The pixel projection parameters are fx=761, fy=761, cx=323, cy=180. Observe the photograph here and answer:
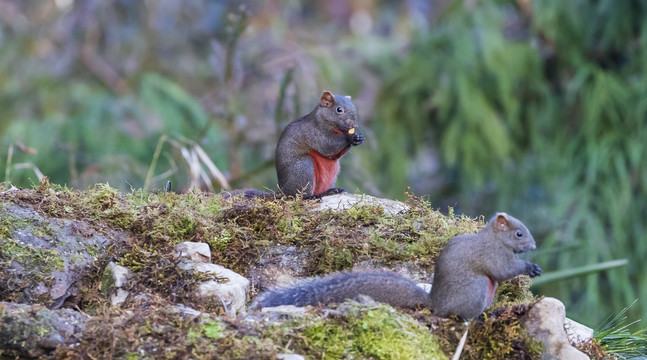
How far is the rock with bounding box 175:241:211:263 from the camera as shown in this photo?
3.57 metres

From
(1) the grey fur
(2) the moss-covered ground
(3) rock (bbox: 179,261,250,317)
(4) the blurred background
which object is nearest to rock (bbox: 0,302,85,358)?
(2) the moss-covered ground

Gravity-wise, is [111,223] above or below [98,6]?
below

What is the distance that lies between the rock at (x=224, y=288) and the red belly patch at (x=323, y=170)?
179cm

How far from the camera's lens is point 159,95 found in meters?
8.59

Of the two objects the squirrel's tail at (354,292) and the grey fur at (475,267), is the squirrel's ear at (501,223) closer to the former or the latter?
the grey fur at (475,267)

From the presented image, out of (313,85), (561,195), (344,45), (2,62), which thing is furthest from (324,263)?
(2,62)

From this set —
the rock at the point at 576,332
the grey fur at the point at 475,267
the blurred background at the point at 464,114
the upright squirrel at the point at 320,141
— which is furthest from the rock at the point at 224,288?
the blurred background at the point at 464,114

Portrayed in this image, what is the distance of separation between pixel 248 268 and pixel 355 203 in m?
0.80

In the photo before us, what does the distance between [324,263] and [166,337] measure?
4.03ft

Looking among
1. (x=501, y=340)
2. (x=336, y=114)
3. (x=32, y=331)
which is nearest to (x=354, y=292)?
(x=501, y=340)

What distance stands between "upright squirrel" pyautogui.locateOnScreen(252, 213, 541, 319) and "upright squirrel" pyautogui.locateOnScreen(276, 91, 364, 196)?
6.00 feet

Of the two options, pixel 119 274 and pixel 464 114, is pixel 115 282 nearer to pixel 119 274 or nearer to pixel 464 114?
pixel 119 274

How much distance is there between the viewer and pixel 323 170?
17.5ft

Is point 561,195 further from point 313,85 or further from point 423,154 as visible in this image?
point 313,85
